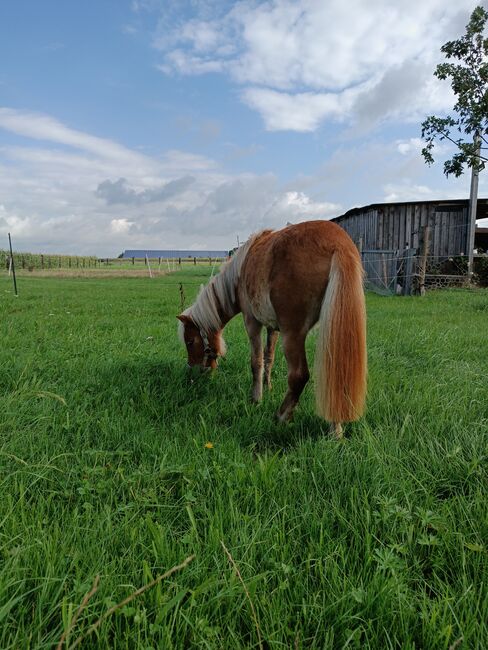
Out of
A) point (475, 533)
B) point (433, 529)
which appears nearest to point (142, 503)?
point (433, 529)

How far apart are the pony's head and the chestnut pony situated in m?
0.60

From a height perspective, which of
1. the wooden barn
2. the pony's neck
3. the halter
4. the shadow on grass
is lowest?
the shadow on grass

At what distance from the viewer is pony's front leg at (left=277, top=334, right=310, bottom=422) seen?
3084 millimetres

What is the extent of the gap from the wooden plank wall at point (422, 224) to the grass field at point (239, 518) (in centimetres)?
1899

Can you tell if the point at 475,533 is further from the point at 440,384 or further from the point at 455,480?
the point at 440,384

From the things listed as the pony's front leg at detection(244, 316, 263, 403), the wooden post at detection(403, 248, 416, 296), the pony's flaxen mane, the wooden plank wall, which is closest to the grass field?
the pony's front leg at detection(244, 316, 263, 403)

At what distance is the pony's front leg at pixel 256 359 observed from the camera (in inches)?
152

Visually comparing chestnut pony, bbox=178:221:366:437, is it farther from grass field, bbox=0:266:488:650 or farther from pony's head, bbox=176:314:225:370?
pony's head, bbox=176:314:225:370

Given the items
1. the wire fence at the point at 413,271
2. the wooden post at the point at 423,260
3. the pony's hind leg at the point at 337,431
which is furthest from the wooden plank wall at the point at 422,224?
the pony's hind leg at the point at 337,431

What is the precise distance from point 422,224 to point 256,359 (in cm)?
1993

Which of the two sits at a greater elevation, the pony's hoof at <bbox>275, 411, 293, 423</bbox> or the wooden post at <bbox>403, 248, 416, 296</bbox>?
the wooden post at <bbox>403, 248, 416, 296</bbox>

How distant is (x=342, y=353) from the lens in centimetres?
267

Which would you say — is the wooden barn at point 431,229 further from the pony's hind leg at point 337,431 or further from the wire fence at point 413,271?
the pony's hind leg at point 337,431

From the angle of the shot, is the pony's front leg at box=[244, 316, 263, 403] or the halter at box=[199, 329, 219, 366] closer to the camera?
the pony's front leg at box=[244, 316, 263, 403]
